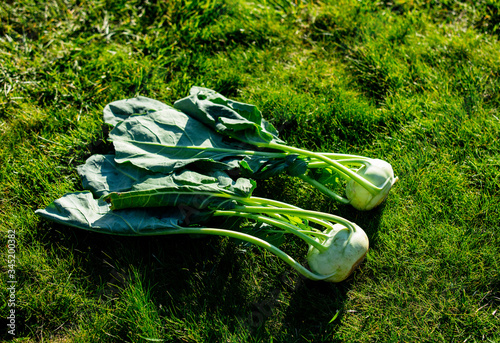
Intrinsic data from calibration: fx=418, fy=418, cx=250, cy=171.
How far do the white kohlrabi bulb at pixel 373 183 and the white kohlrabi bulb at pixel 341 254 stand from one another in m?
0.32

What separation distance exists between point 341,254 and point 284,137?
4.40 ft

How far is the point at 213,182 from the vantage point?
9.09 ft

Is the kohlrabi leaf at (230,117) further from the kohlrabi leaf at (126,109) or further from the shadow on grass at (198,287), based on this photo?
the shadow on grass at (198,287)

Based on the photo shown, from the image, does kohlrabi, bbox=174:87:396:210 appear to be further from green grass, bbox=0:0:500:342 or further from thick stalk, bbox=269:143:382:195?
green grass, bbox=0:0:500:342

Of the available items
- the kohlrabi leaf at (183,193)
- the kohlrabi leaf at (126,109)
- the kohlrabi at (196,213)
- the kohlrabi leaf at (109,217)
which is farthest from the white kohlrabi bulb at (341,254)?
the kohlrabi leaf at (126,109)

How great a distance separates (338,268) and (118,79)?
108 inches

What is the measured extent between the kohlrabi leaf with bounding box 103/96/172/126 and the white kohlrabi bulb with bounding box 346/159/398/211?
1.61m

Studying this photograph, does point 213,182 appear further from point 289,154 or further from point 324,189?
point 324,189

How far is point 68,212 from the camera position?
2.77m

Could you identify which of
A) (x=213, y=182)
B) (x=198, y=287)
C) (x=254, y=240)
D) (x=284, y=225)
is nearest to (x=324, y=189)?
(x=284, y=225)

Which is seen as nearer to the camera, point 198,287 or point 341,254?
point 341,254

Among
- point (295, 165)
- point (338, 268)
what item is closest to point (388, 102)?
point (295, 165)

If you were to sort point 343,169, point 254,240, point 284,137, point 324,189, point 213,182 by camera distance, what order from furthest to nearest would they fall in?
point 284,137 < point 324,189 < point 343,169 < point 213,182 < point 254,240

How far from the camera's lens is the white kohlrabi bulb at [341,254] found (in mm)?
2553
